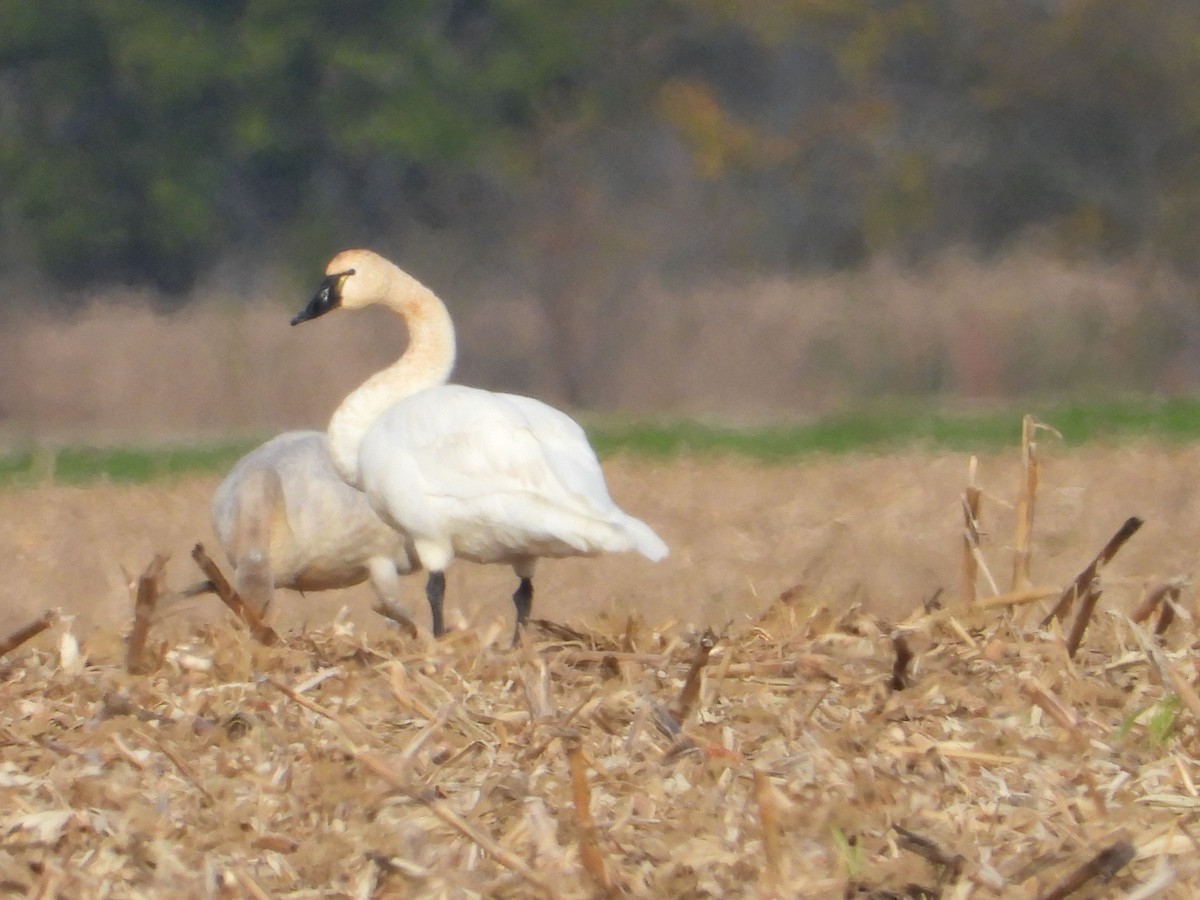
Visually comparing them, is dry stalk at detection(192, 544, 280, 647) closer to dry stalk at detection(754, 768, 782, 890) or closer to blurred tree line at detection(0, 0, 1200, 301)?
dry stalk at detection(754, 768, 782, 890)

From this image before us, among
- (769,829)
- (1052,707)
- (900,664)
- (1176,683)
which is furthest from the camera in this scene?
(900,664)

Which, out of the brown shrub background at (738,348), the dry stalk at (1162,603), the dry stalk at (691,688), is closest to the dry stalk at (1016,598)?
the dry stalk at (1162,603)

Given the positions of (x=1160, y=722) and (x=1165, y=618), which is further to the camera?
(x=1165, y=618)

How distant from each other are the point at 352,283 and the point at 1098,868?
4973 millimetres

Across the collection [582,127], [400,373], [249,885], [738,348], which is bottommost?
[738,348]

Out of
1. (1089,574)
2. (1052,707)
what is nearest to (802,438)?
(1089,574)

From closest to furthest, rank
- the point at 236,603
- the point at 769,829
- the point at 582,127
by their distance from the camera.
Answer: the point at 769,829
the point at 236,603
the point at 582,127

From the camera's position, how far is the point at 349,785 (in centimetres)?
293

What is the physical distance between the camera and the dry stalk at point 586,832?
8.33 feet

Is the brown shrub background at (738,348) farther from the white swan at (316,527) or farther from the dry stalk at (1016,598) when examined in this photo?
the dry stalk at (1016,598)

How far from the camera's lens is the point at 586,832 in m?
2.56

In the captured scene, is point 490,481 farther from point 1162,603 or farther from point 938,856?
point 938,856

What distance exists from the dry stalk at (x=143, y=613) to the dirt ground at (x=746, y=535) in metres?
4.07

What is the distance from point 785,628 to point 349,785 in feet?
4.10
